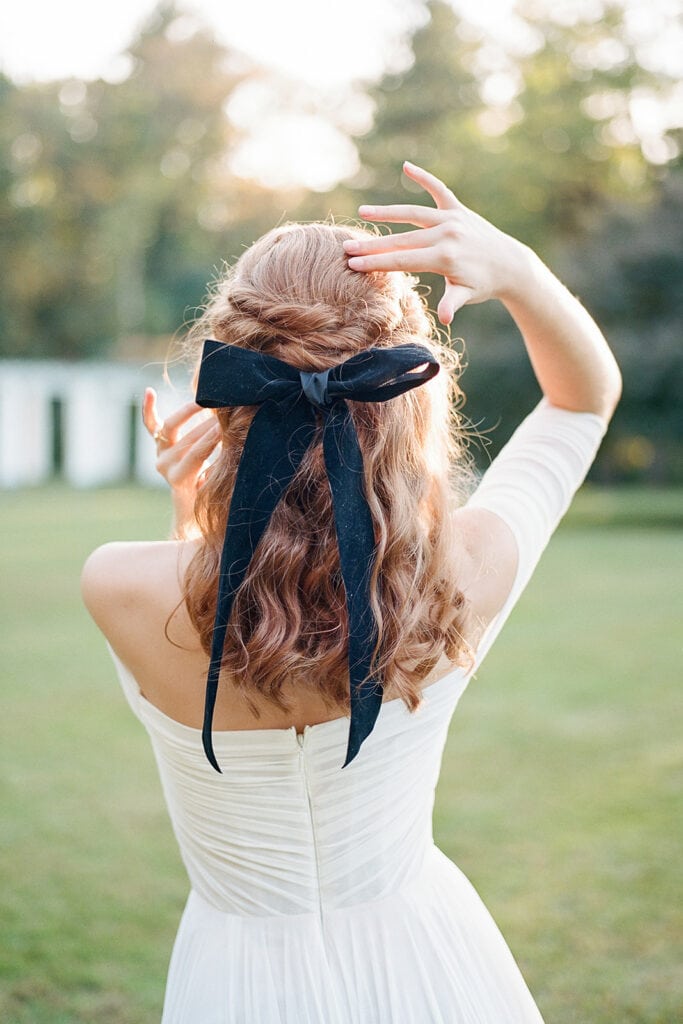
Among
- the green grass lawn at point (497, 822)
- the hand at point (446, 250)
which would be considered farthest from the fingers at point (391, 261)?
the green grass lawn at point (497, 822)

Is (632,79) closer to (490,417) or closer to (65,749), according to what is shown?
(490,417)

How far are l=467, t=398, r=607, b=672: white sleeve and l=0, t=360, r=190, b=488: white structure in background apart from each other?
2840 cm

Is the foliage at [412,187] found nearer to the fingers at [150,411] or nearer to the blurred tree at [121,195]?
the blurred tree at [121,195]

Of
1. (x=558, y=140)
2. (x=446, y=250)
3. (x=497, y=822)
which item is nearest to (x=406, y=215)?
(x=446, y=250)

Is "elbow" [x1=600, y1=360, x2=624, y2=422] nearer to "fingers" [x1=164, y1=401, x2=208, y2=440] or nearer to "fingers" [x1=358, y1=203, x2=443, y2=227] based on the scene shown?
"fingers" [x1=358, y1=203, x2=443, y2=227]

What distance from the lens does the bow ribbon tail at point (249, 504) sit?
1.25 metres

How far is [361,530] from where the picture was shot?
1.26 m

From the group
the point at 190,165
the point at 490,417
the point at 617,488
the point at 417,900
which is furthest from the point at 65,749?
the point at 190,165

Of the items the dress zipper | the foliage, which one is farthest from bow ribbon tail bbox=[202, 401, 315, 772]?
the foliage

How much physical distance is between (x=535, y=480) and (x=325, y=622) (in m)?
0.46

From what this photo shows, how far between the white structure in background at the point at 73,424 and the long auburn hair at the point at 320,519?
2867 centimetres

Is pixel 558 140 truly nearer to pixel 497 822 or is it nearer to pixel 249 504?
pixel 497 822

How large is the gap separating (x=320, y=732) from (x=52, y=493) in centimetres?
2531

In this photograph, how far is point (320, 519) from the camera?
1.30 meters
